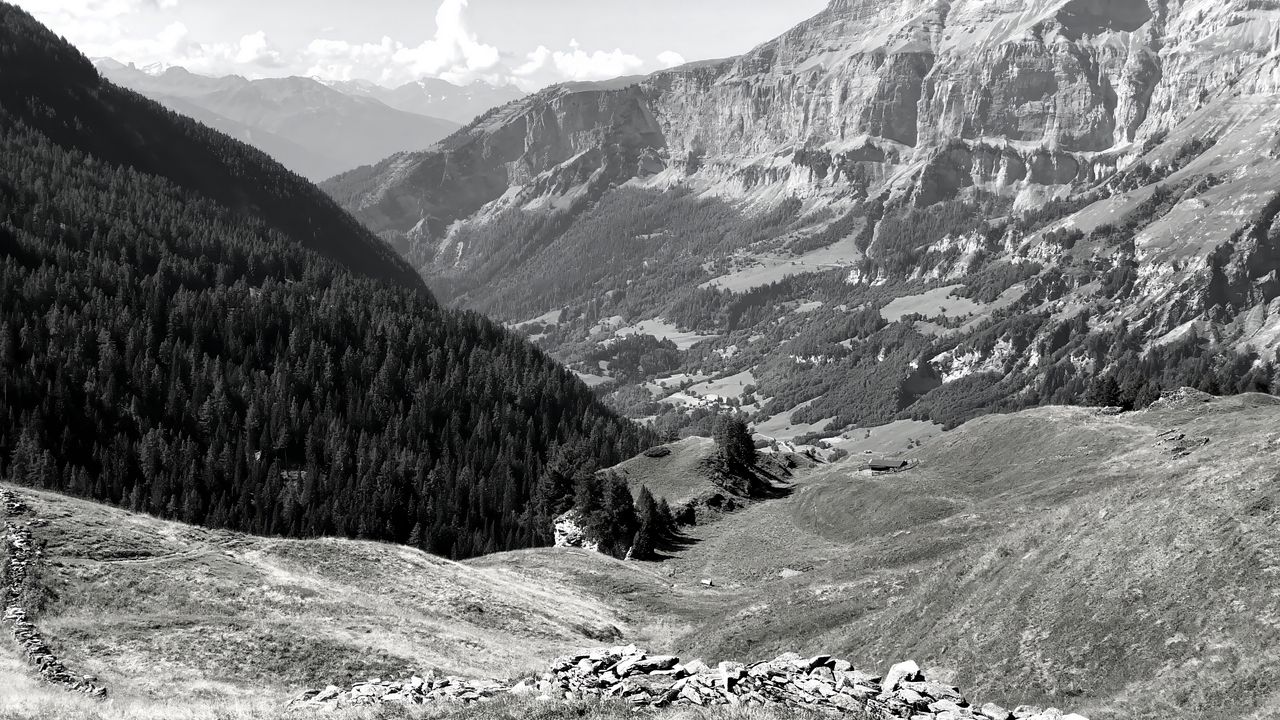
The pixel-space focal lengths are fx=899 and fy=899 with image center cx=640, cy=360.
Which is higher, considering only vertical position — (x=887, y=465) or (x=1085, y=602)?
(x=1085, y=602)

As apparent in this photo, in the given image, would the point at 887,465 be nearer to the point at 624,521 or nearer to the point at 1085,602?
the point at 624,521

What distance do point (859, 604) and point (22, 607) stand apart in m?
51.1

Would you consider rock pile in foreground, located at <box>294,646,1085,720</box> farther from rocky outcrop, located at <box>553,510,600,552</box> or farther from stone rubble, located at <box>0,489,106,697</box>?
rocky outcrop, located at <box>553,510,600,552</box>

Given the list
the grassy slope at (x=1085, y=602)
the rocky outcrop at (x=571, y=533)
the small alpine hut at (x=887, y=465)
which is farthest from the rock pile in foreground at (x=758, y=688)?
the small alpine hut at (x=887, y=465)

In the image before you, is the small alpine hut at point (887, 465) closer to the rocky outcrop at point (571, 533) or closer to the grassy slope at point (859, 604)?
the grassy slope at point (859, 604)

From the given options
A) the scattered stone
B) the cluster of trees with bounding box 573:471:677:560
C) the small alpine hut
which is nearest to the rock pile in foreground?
the scattered stone

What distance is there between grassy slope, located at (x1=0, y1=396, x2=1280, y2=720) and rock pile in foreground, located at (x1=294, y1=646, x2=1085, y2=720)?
6.27m

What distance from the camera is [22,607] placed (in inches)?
1967

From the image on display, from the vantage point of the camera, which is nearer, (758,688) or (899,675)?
(758,688)

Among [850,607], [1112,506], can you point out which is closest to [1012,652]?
[1112,506]

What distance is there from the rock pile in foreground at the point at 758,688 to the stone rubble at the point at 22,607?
14.5 metres

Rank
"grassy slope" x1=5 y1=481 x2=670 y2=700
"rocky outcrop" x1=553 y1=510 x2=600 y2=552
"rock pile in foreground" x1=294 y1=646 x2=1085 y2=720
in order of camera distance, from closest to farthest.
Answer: "rock pile in foreground" x1=294 y1=646 x2=1085 y2=720 → "grassy slope" x1=5 y1=481 x2=670 y2=700 → "rocky outcrop" x1=553 y1=510 x2=600 y2=552

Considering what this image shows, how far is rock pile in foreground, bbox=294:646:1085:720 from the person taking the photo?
2925 centimetres

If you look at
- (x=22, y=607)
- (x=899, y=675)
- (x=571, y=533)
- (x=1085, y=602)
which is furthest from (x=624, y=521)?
(x=899, y=675)
